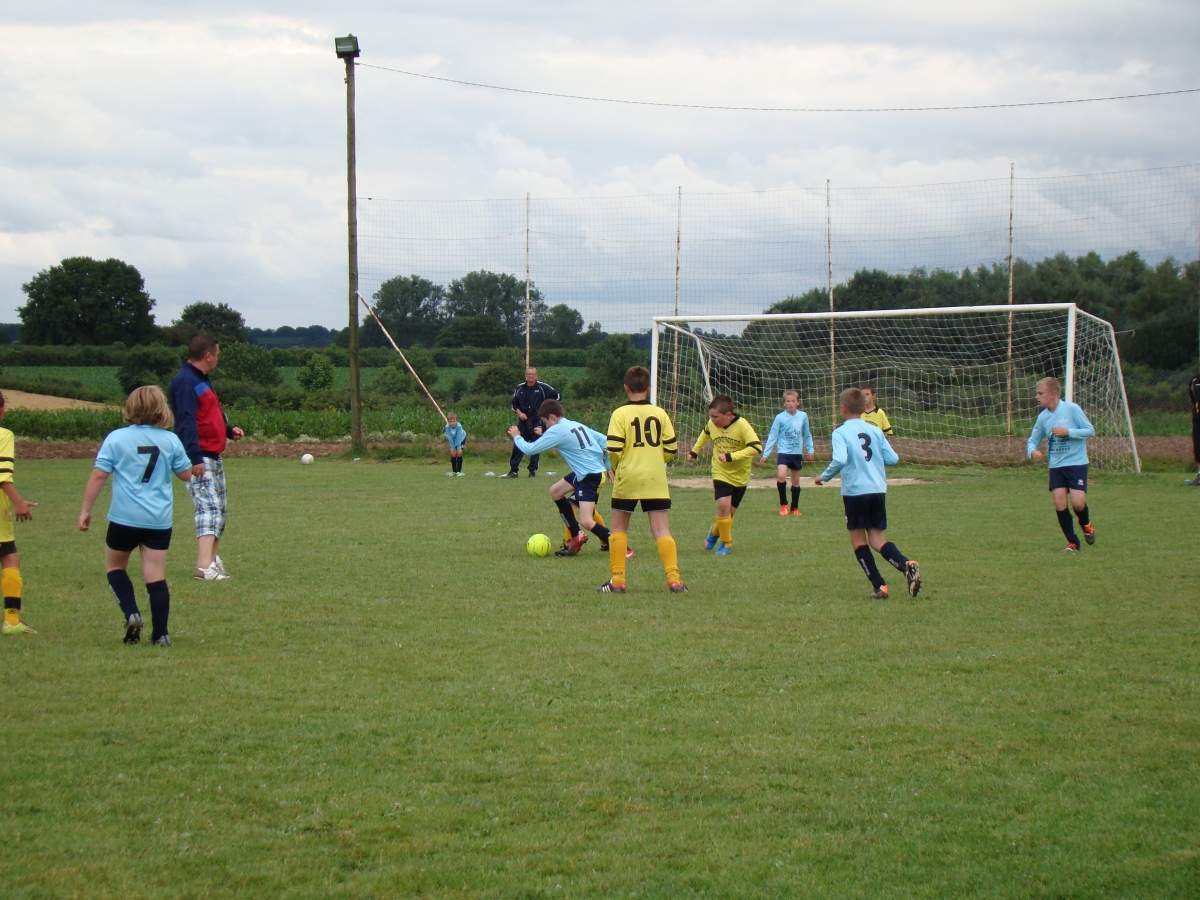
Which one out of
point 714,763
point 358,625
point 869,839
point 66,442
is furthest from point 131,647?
point 66,442

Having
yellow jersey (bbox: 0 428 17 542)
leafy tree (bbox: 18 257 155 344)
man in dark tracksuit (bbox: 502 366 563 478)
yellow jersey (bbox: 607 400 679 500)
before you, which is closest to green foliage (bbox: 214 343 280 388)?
leafy tree (bbox: 18 257 155 344)

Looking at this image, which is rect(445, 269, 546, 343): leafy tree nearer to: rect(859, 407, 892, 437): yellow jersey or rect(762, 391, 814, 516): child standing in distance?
rect(859, 407, 892, 437): yellow jersey

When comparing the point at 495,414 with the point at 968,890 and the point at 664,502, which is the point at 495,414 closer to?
the point at 664,502

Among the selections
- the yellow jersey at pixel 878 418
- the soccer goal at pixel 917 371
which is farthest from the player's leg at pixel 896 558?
the soccer goal at pixel 917 371

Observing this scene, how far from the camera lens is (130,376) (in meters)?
50.7

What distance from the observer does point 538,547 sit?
1275 centimetres

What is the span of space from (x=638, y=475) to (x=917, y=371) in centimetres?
1772

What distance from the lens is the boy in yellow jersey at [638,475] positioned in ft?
33.7

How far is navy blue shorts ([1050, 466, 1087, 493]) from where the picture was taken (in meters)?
12.8

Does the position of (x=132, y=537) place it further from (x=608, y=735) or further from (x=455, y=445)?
(x=455, y=445)

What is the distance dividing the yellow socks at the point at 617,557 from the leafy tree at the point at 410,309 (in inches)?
824

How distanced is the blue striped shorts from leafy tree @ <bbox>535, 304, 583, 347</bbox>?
64.5ft

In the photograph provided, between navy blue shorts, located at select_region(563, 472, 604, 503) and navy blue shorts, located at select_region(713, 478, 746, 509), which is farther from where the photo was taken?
navy blue shorts, located at select_region(713, 478, 746, 509)

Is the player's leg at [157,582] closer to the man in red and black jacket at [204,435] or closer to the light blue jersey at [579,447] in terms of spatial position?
the man in red and black jacket at [204,435]
